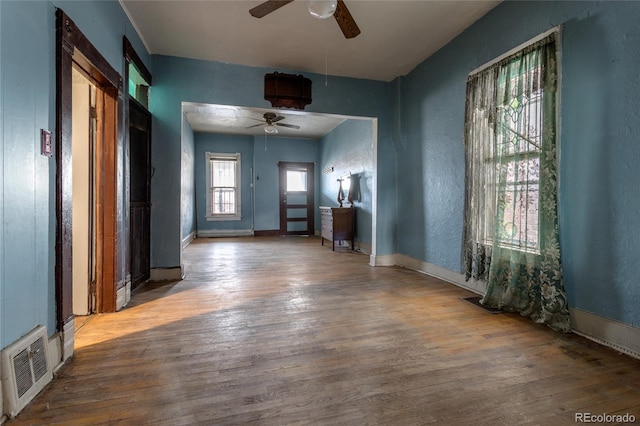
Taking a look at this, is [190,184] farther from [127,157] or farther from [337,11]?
[337,11]

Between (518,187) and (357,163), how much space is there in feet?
12.9

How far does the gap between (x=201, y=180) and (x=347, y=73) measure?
5.83 metres

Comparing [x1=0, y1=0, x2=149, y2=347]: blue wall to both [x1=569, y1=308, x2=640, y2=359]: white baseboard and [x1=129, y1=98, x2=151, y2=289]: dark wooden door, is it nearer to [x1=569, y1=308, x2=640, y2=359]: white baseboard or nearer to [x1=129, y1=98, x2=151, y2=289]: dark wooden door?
[x1=129, y1=98, x2=151, y2=289]: dark wooden door

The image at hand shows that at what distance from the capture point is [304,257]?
5484mm

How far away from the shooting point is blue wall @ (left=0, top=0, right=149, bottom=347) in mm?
1394

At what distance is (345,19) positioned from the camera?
2441 millimetres

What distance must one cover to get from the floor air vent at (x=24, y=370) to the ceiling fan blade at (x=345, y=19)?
2875 millimetres

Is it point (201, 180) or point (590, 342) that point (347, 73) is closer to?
point (590, 342)

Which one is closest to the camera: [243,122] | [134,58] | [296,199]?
[134,58]

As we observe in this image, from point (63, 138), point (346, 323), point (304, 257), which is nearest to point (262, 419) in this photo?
point (346, 323)

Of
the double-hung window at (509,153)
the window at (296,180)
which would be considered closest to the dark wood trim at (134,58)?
the double-hung window at (509,153)

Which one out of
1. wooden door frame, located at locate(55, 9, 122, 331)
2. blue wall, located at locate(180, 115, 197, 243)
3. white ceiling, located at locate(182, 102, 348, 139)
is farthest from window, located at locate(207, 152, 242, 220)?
wooden door frame, located at locate(55, 9, 122, 331)

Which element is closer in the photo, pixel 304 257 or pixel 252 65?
pixel 252 65

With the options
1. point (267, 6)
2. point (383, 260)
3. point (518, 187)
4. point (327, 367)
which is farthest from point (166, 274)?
point (518, 187)
